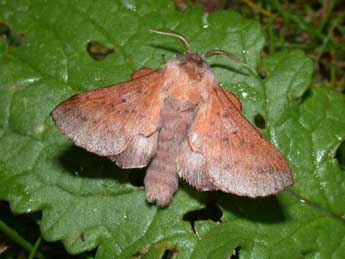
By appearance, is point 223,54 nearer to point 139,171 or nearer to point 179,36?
point 179,36

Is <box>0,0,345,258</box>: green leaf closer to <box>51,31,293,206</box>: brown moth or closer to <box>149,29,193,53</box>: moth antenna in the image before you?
<box>149,29,193,53</box>: moth antenna

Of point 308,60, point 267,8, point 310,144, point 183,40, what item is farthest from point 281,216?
point 267,8

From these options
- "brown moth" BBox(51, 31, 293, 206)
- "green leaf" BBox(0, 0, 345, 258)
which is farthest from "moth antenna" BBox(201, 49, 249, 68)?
"brown moth" BBox(51, 31, 293, 206)

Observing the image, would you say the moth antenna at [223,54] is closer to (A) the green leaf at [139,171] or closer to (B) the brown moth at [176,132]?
(A) the green leaf at [139,171]

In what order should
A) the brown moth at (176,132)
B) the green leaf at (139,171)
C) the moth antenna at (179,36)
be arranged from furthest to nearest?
the moth antenna at (179,36) → the green leaf at (139,171) → the brown moth at (176,132)

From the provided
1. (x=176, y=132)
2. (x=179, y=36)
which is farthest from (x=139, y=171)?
(x=179, y=36)

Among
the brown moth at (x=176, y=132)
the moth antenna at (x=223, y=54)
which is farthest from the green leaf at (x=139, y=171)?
the brown moth at (x=176, y=132)
